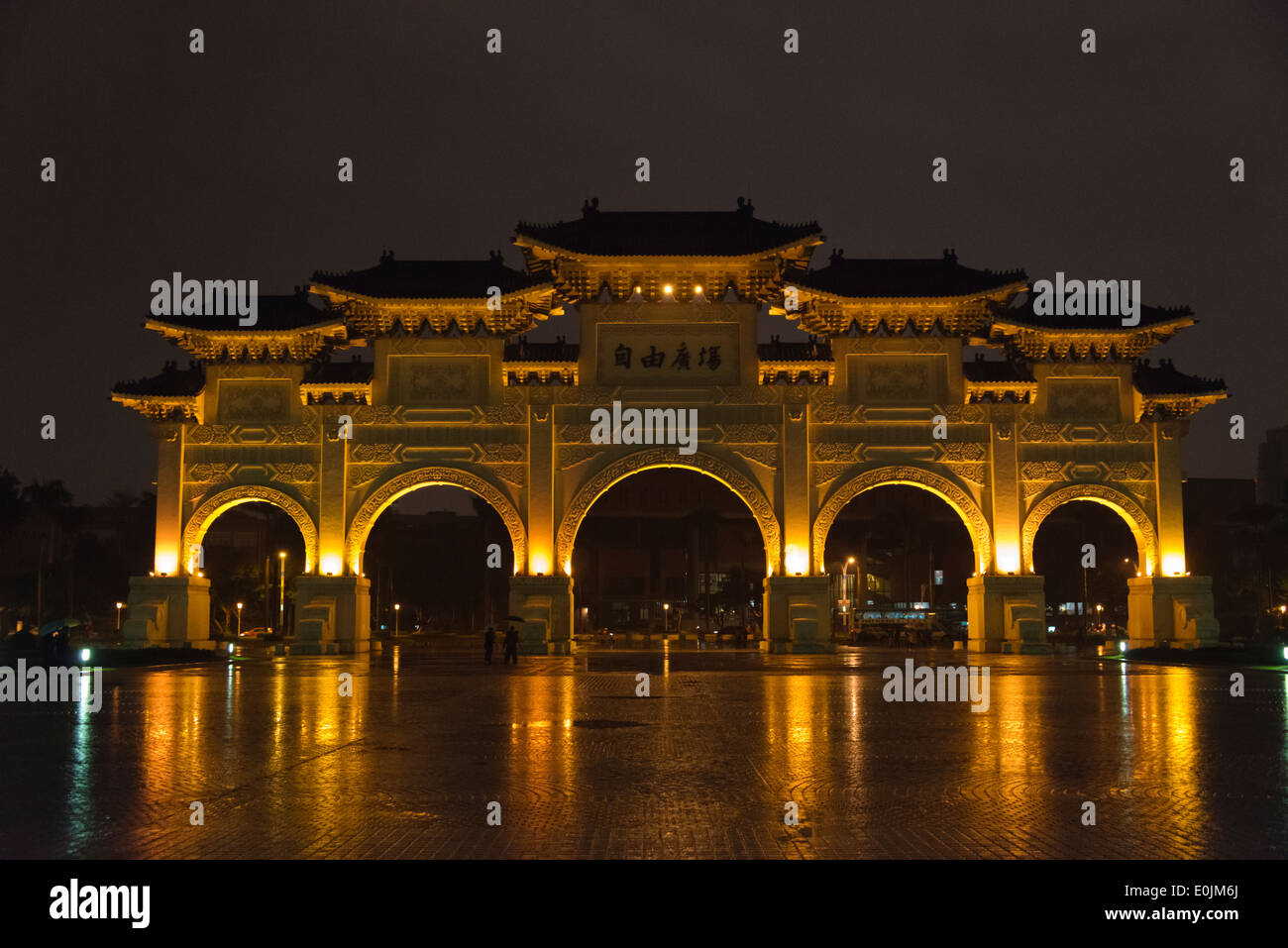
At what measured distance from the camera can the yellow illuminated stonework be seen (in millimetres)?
36469

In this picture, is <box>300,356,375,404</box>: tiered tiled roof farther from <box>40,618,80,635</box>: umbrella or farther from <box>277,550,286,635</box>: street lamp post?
<box>277,550,286,635</box>: street lamp post

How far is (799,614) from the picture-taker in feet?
117

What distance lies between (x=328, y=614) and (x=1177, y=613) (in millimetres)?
24912

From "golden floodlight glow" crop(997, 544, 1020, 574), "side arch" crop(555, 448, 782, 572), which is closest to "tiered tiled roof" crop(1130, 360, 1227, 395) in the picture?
"golden floodlight glow" crop(997, 544, 1020, 574)

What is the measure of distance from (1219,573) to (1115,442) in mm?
53310

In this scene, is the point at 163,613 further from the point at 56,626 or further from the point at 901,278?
the point at 901,278

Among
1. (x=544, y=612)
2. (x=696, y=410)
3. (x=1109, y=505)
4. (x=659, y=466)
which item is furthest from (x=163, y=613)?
(x=1109, y=505)

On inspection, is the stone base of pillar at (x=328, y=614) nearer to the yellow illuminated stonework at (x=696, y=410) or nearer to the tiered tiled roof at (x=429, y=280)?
the yellow illuminated stonework at (x=696, y=410)

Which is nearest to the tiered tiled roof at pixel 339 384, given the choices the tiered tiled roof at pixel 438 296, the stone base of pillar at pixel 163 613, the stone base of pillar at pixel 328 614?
the tiered tiled roof at pixel 438 296

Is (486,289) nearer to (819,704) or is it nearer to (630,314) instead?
(630,314)

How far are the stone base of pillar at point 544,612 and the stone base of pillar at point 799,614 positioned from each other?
5.89m

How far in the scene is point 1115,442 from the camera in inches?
1464

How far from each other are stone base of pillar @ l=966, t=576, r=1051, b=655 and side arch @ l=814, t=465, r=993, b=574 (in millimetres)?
764

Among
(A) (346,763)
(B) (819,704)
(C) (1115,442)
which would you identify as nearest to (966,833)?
(A) (346,763)
